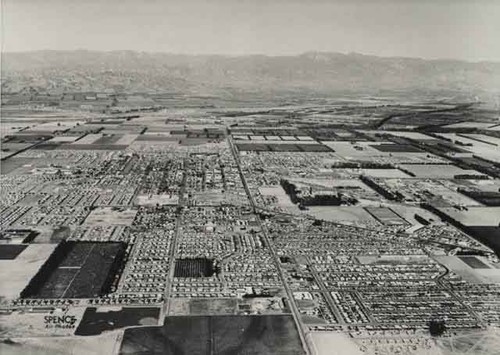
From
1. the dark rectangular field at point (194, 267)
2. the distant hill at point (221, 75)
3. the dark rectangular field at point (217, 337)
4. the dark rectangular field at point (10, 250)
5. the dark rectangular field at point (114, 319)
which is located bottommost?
the dark rectangular field at point (194, 267)

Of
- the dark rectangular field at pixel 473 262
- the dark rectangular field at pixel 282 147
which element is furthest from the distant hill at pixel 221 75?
the dark rectangular field at pixel 473 262

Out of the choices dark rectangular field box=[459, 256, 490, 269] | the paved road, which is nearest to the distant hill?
the paved road

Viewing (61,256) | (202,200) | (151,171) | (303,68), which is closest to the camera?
(61,256)

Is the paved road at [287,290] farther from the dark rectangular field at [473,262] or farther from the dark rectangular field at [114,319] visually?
the dark rectangular field at [473,262]

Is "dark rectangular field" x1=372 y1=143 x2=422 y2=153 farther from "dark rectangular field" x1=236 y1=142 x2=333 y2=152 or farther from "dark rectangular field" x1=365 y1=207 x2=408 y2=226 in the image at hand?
"dark rectangular field" x1=365 y1=207 x2=408 y2=226

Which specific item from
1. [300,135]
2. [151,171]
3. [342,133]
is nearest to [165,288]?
[151,171]

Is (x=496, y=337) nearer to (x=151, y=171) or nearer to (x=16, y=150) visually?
(x=151, y=171)
